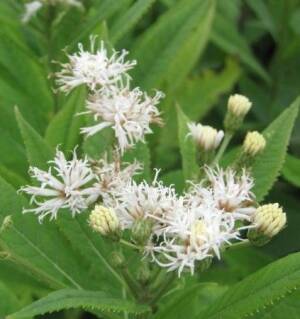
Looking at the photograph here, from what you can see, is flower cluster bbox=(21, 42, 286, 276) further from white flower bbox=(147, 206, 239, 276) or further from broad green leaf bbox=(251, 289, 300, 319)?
broad green leaf bbox=(251, 289, 300, 319)

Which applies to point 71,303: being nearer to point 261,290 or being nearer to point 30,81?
point 261,290

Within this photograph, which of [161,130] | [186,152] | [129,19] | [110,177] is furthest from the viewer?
[161,130]

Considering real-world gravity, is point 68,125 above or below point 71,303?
above

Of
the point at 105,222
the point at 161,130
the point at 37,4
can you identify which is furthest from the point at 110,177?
the point at 161,130

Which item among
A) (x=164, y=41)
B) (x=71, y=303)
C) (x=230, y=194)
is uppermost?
(x=164, y=41)

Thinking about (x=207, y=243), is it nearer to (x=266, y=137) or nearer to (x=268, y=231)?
(x=268, y=231)

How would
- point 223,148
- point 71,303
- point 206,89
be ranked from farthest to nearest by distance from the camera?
point 206,89, point 223,148, point 71,303

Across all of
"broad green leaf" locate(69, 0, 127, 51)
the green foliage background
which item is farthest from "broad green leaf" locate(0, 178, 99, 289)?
"broad green leaf" locate(69, 0, 127, 51)
